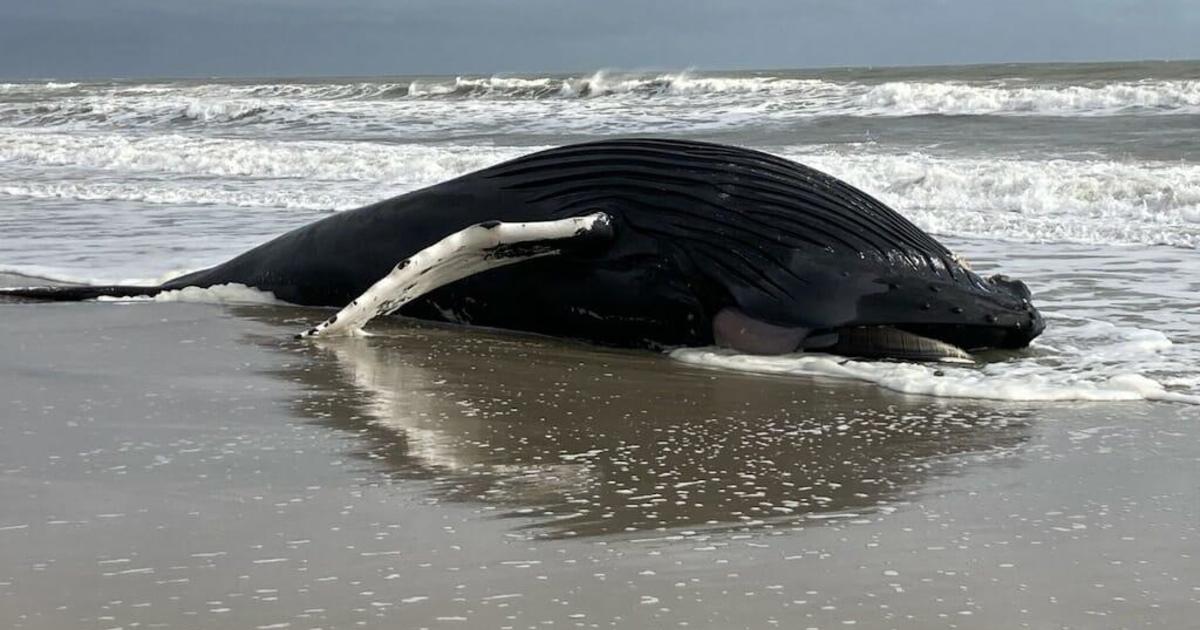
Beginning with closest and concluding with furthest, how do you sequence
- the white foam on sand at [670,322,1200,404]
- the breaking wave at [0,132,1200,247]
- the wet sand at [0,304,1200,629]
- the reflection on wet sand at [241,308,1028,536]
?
the wet sand at [0,304,1200,629] → the reflection on wet sand at [241,308,1028,536] → the white foam on sand at [670,322,1200,404] → the breaking wave at [0,132,1200,247]

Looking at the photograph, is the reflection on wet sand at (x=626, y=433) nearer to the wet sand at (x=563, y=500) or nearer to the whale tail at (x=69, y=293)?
the wet sand at (x=563, y=500)

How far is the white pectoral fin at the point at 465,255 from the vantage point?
23.0 ft

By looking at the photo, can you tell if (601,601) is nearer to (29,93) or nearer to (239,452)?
(239,452)

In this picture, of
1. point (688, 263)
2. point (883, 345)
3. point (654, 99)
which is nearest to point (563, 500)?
point (688, 263)

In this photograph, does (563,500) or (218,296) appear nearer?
(563,500)

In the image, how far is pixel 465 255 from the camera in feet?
23.6

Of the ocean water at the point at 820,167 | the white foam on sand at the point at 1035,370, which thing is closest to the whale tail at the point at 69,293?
the ocean water at the point at 820,167

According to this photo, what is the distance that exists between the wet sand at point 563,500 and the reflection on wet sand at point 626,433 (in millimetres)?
18

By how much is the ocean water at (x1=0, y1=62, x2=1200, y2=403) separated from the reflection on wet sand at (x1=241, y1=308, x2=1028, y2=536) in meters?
0.58

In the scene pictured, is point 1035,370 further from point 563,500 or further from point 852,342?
point 563,500

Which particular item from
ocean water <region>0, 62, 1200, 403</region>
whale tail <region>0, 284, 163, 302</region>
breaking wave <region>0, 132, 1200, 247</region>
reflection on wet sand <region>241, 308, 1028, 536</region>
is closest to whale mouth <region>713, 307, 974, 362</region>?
ocean water <region>0, 62, 1200, 403</region>

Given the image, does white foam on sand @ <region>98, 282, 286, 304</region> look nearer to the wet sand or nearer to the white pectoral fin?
the white pectoral fin

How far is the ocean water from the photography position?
24.5 ft

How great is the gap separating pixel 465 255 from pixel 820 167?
11.2 metres
